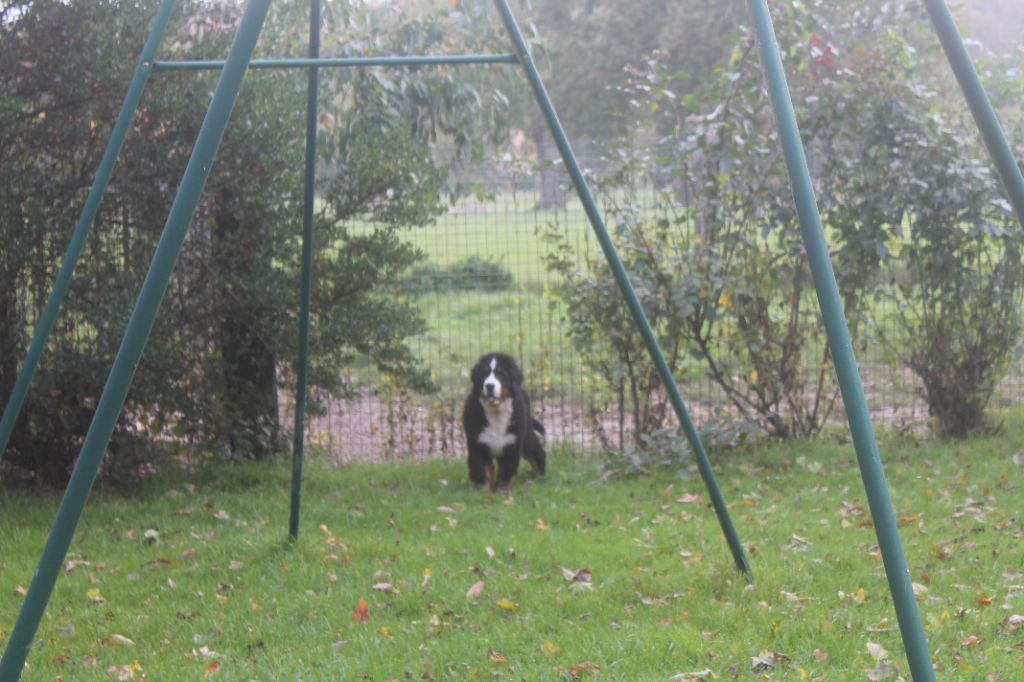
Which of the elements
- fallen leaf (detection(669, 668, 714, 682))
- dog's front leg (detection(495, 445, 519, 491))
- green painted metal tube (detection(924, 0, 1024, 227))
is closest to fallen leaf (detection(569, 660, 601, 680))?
fallen leaf (detection(669, 668, 714, 682))

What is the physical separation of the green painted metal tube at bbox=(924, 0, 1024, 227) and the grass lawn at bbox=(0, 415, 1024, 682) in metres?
1.72

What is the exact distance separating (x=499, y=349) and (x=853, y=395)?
22.9 feet

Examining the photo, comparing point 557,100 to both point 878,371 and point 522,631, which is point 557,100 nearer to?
point 878,371

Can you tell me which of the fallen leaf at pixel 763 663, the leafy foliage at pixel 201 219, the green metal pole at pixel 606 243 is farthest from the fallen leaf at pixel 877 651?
the leafy foliage at pixel 201 219

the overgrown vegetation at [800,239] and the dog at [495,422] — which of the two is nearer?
the dog at [495,422]

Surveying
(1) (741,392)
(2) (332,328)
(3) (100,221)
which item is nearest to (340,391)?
(2) (332,328)

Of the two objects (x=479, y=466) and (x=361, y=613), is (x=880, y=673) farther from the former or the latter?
(x=479, y=466)

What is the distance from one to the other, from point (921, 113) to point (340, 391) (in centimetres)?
425

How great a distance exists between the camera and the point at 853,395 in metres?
2.82

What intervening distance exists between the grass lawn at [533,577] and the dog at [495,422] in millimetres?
243

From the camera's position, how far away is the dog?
25.6 ft

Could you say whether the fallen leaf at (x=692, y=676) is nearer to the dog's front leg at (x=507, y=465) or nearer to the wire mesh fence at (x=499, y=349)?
the dog's front leg at (x=507, y=465)

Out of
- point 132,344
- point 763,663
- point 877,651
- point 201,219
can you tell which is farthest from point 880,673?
point 201,219

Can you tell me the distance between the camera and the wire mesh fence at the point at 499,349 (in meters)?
8.91
